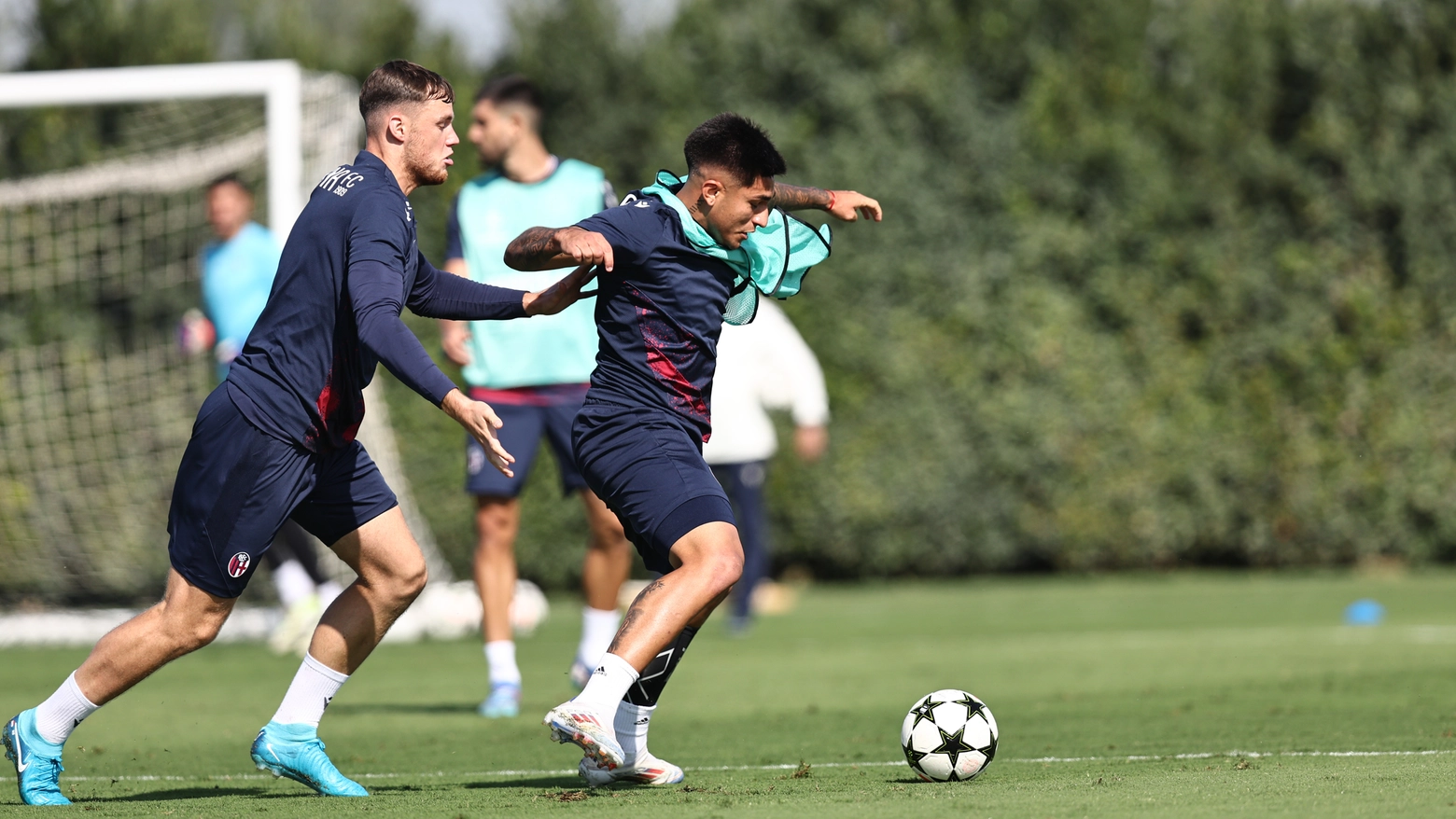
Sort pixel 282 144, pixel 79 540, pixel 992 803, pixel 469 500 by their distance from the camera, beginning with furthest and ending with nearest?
pixel 469 500
pixel 79 540
pixel 282 144
pixel 992 803

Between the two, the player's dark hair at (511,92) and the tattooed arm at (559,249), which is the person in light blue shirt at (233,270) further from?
the tattooed arm at (559,249)

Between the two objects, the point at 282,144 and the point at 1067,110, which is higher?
the point at 1067,110

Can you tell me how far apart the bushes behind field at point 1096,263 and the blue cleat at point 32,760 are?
8.58 metres

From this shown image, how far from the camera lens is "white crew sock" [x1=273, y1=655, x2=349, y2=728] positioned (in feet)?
14.4

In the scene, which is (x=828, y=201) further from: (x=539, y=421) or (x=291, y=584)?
(x=291, y=584)

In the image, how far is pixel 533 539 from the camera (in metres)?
12.9

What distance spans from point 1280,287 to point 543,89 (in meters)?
6.44

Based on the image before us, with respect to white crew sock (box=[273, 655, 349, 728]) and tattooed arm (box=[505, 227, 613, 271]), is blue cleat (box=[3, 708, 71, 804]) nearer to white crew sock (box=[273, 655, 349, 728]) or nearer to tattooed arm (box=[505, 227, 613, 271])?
white crew sock (box=[273, 655, 349, 728])

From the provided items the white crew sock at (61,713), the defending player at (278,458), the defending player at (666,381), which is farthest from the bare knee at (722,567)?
the white crew sock at (61,713)

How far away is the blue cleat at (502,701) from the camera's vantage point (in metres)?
6.39

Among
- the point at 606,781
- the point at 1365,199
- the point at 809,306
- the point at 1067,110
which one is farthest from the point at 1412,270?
the point at 606,781

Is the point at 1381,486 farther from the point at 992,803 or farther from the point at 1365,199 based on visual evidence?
the point at 992,803

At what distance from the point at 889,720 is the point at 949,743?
1.80 metres

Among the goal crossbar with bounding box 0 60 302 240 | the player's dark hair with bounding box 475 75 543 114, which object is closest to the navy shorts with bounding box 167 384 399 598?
the player's dark hair with bounding box 475 75 543 114
